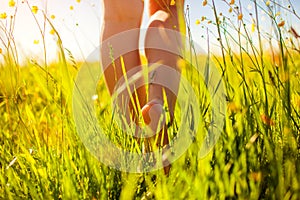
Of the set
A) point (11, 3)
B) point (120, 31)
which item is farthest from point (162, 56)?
point (11, 3)

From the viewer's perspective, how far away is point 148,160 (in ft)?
4.28

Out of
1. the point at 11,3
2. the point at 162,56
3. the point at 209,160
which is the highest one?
the point at 11,3

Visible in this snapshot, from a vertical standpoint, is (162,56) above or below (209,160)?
above

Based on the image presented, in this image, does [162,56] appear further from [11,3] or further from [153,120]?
[11,3]

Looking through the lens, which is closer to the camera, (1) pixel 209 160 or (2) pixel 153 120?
(1) pixel 209 160

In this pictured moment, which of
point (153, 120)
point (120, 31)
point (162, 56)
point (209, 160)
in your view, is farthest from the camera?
point (120, 31)

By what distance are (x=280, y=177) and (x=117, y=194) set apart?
0.40 metres

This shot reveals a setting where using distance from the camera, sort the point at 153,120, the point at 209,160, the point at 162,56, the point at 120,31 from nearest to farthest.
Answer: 1. the point at 209,160
2. the point at 153,120
3. the point at 162,56
4. the point at 120,31

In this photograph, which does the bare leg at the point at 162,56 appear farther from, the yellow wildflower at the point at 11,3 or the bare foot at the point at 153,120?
the yellow wildflower at the point at 11,3

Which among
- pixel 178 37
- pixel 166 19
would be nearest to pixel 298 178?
pixel 178 37

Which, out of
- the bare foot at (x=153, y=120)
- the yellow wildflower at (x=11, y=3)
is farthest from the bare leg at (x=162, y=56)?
the yellow wildflower at (x=11, y=3)

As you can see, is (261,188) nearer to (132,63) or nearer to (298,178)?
(298,178)

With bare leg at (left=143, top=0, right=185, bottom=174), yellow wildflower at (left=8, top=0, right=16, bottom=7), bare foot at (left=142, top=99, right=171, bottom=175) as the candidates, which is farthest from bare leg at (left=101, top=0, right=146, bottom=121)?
yellow wildflower at (left=8, top=0, right=16, bottom=7)

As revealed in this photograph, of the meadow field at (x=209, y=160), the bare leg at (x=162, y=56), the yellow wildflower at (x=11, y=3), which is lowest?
the meadow field at (x=209, y=160)
